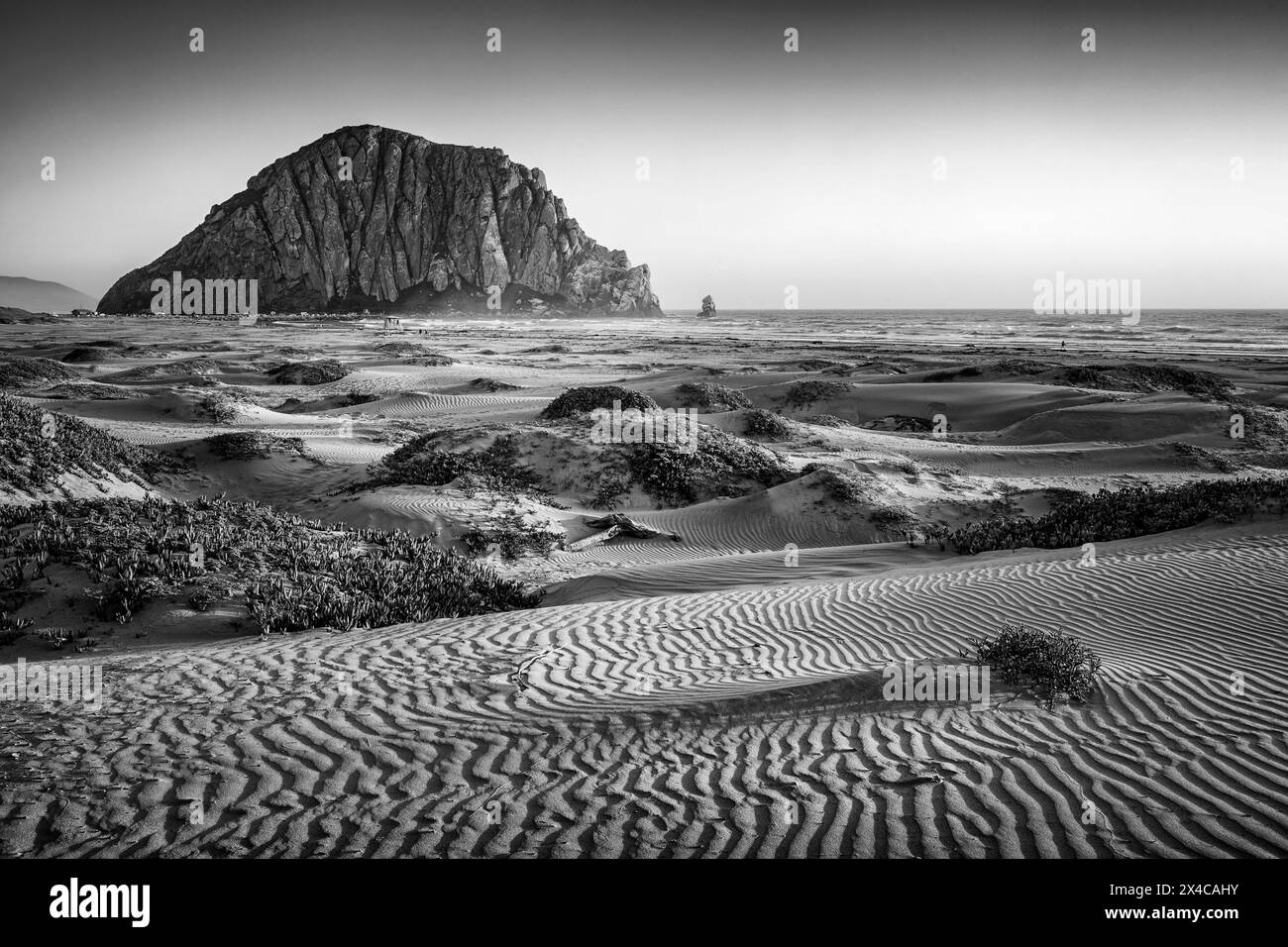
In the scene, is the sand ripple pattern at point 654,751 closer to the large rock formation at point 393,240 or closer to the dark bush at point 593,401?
the dark bush at point 593,401

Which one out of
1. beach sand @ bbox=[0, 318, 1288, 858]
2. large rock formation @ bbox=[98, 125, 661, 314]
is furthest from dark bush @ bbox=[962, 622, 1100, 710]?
large rock formation @ bbox=[98, 125, 661, 314]

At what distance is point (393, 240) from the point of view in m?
165

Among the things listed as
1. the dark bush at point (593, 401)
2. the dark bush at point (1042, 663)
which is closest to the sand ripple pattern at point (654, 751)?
the dark bush at point (1042, 663)

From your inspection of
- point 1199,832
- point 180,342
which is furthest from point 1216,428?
point 180,342

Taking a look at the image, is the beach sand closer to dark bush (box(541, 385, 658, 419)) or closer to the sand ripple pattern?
the sand ripple pattern

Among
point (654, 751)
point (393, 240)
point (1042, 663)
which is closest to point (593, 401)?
point (1042, 663)

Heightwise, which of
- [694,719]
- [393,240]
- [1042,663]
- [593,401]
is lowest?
[694,719]

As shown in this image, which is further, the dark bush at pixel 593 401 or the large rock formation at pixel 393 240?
the large rock formation at pixel 393 240

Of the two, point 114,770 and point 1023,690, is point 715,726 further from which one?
point 114,770

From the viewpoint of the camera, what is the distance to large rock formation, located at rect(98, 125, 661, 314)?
6166 inches

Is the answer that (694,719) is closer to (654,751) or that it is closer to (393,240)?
(654,751)

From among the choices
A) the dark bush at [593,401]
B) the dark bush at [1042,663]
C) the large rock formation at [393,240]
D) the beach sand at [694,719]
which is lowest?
the beach sand at [694,719]

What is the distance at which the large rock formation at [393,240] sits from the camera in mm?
156625

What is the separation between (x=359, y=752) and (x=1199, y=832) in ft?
15.9
